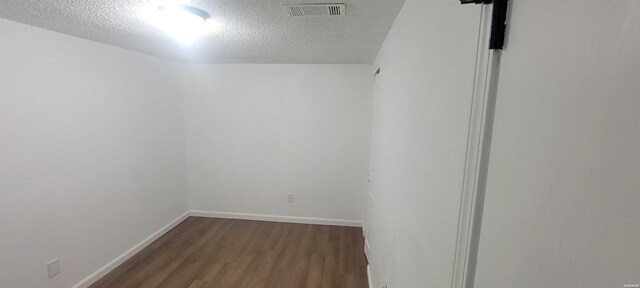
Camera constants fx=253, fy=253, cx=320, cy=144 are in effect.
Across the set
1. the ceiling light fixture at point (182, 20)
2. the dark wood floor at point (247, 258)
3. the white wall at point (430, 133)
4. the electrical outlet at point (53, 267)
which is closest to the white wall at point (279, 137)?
the dark wood floor at point (247, 258)

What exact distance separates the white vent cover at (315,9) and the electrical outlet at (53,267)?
110 inches

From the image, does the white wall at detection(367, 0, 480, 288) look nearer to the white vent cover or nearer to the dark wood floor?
the white vent cover

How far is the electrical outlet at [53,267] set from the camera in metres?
2.11

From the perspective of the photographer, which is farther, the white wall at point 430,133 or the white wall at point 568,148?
the white wall at point 430,133

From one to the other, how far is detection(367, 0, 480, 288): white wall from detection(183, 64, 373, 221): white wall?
2.04 m

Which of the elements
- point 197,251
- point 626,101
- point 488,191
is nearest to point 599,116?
point 626,101

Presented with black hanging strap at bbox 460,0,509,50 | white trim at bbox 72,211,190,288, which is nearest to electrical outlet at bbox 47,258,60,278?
white trim at bbox 72,211,190,288

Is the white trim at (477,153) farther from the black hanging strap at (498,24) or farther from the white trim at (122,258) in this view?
the white trim at (122,258)

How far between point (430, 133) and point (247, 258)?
107 inches

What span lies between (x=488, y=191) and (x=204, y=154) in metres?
3.93

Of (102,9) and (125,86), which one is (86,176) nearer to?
(125,86)

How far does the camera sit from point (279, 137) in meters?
3.71

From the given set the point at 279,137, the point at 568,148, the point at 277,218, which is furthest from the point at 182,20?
the point at 277,218

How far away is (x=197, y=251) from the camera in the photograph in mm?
3031
